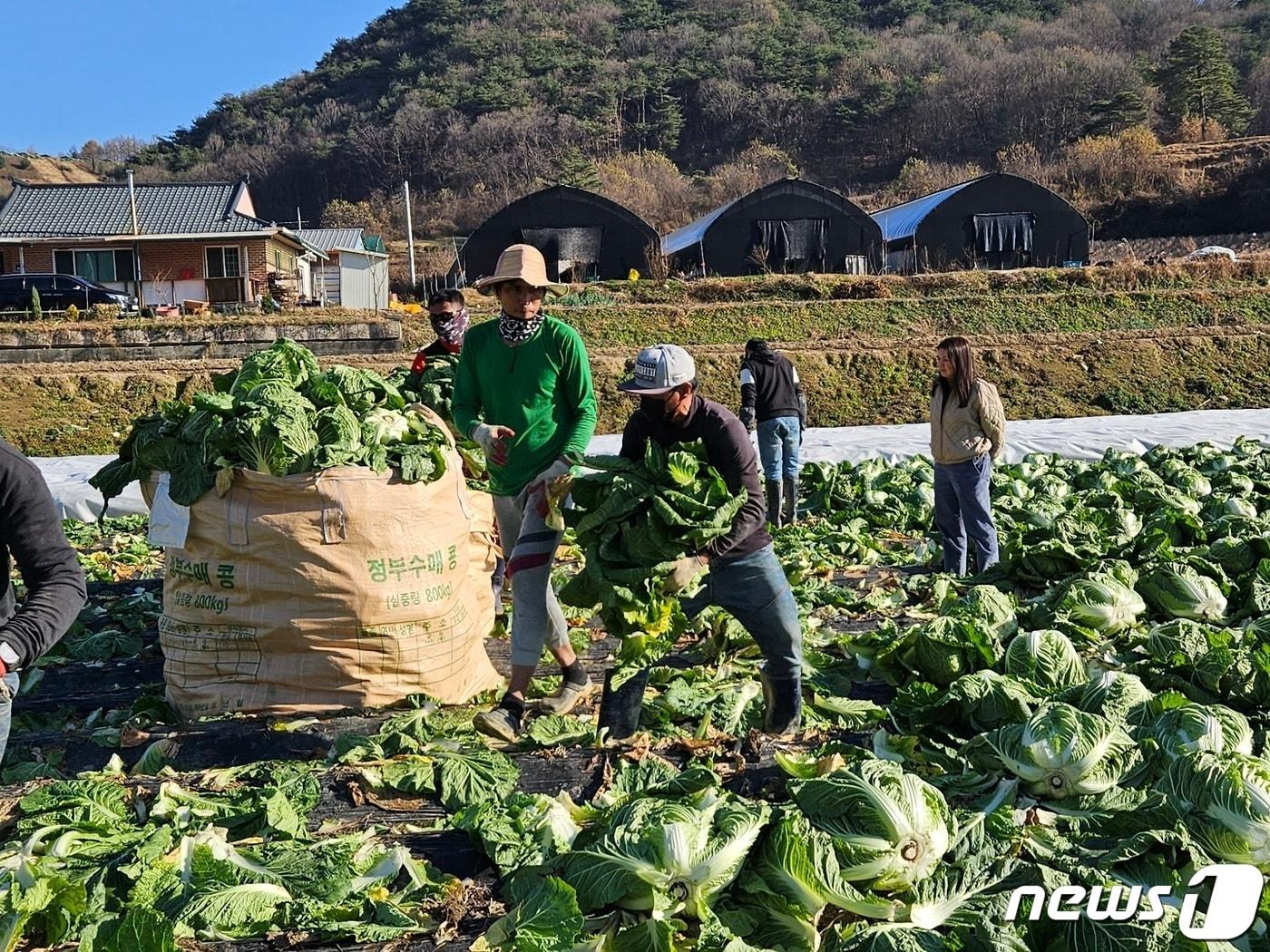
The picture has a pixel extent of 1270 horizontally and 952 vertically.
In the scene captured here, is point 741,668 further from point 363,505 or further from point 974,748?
point 363,505

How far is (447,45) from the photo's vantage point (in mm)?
114312

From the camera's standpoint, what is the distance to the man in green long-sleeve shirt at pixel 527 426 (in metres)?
4.85

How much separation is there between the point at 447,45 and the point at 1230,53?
75232 mm

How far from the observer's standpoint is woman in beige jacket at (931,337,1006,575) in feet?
23.2

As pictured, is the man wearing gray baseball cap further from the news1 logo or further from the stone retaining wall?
the stone retaining wall

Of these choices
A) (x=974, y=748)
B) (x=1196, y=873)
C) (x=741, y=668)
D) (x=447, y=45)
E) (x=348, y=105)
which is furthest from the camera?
(x=447, y=45)

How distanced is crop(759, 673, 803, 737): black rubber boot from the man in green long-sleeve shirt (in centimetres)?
96

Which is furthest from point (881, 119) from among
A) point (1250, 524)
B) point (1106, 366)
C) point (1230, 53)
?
point (1250, 524)

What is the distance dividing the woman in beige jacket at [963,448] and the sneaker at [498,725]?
386 centimetres

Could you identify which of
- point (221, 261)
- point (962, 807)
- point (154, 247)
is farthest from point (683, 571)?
point (154, 247)

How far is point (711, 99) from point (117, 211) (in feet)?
201

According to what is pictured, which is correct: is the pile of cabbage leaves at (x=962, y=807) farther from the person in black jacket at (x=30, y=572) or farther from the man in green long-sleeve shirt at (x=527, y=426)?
the person in black jacket at (x=30, y=572)

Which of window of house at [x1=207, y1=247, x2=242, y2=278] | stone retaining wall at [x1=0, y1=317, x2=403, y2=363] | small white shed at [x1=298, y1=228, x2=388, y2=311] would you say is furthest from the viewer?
small white shed at [x1=298, y1=228, x2=388, y2=311]

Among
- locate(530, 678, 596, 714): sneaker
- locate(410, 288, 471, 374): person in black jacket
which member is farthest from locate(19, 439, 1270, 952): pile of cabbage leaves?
locate(410, 288, 471, 374): person in black jacket
